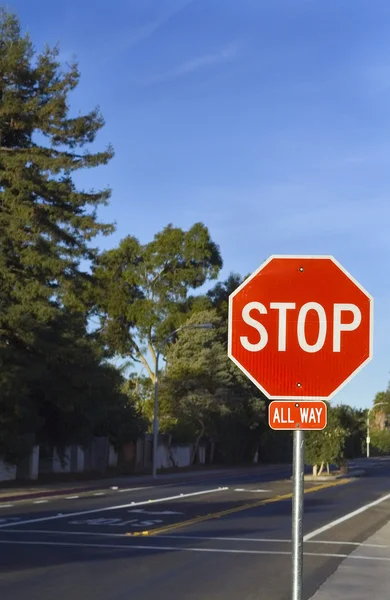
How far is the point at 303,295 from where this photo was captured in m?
4.56

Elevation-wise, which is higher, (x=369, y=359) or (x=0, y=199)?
(x=0, y=199)

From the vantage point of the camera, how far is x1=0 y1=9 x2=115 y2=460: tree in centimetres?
3566

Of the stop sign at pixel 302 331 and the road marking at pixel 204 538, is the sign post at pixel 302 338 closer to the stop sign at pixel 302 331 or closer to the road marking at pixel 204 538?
the stop sign at pixel 302 331

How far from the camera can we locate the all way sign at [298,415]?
448 cm

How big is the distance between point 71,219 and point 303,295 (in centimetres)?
3463

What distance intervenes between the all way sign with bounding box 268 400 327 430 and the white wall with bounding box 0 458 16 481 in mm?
33464

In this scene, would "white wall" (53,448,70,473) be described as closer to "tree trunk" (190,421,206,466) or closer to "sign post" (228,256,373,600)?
"tree trunk" (190,421,206,466)

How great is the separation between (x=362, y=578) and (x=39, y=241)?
26.1 meters

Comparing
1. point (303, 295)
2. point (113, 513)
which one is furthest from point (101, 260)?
point (303, 295)

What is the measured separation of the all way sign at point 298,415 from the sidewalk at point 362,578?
7.01m

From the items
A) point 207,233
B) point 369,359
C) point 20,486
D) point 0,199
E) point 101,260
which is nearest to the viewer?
point 369,359

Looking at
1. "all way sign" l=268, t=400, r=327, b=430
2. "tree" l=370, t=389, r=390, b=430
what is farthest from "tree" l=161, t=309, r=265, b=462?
"tree" l=370, t=389, r=390, b=430

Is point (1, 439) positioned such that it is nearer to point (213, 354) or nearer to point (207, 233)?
point (213, 354)

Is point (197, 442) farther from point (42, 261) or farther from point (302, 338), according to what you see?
point (302, 338)
